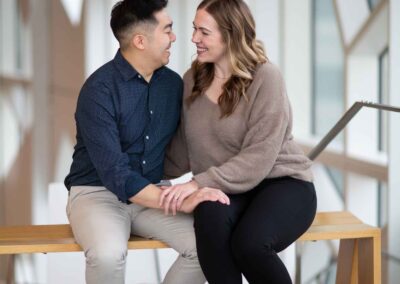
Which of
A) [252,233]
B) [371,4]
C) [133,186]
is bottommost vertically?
[252,233]

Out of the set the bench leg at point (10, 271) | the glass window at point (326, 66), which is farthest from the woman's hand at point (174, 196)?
the glass window at point (326, 66)

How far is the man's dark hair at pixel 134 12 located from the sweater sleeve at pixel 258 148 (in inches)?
15.5

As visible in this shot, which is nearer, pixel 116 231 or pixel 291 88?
pixel 116 231

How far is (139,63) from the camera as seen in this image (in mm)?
2758

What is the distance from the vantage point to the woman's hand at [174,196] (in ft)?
8.58

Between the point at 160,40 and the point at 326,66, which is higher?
the point at 160,40

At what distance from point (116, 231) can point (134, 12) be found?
67cm

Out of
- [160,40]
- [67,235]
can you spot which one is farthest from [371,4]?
[67,235]

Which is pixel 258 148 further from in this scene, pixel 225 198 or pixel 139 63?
pixel 139 63

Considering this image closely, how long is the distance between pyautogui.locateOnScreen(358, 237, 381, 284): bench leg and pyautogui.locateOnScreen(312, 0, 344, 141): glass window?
395 cm

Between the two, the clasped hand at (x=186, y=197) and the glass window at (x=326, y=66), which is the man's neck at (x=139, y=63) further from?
the glass window at (x=326, y=66)

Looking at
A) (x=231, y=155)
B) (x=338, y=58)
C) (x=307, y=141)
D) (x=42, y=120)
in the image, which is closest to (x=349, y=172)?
(x=307, y=141)

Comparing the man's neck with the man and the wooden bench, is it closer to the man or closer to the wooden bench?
the man

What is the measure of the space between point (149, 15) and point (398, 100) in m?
2.44
